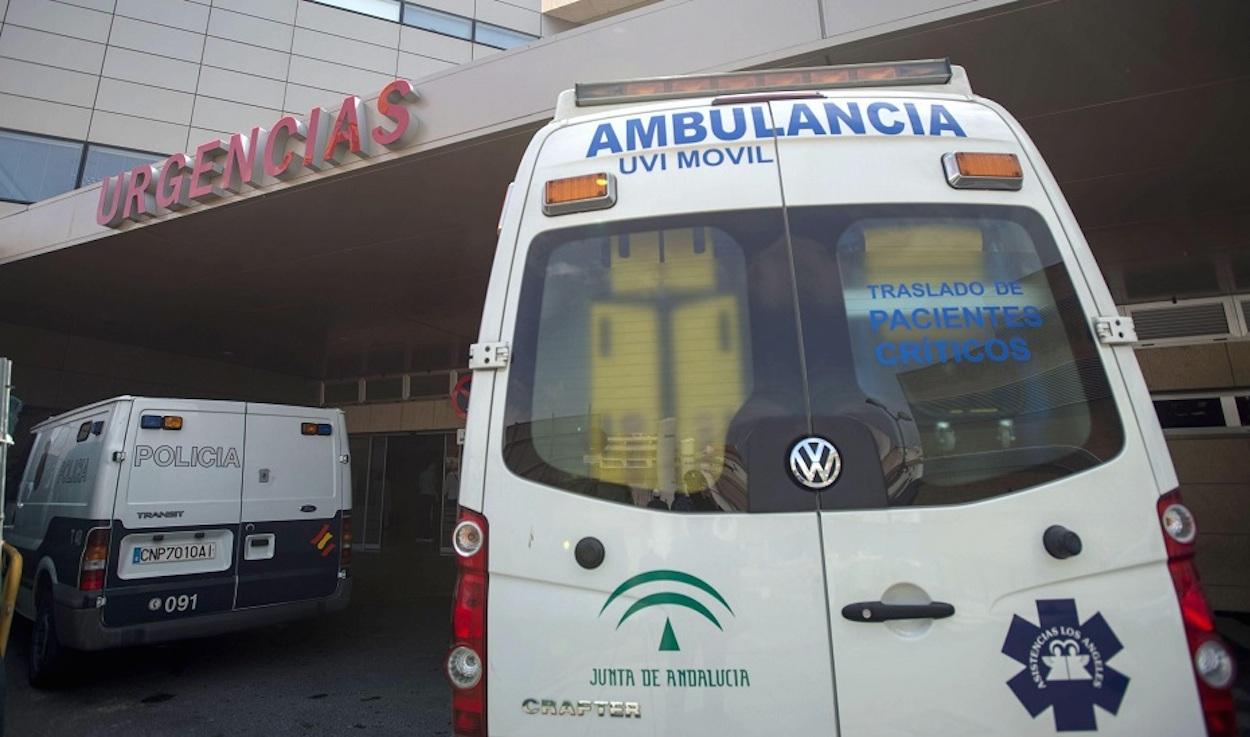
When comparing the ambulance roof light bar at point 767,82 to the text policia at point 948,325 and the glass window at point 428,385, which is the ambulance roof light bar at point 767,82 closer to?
the text policia at point 948,325

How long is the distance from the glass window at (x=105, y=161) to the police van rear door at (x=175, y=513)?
39.3 ft

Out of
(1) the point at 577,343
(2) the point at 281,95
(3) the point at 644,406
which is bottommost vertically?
(3) the point at 644,406

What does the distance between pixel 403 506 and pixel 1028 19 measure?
47.9 ft

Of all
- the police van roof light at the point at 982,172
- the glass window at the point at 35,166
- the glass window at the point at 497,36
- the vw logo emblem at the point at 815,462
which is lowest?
the vw logo emblem at the point at 815,462

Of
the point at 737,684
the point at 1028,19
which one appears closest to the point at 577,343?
the point at 737,684

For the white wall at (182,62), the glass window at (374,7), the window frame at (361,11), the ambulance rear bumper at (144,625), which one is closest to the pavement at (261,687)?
the ambulance rear bumper at (144,625)

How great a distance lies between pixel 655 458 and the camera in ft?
6.36

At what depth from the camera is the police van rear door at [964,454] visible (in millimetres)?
1645

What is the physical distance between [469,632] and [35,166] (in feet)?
59.1

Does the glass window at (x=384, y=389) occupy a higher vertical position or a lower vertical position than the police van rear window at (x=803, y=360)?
higher

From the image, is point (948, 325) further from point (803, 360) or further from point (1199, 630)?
point (1199, 630)

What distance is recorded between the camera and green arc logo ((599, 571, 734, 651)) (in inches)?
69.2

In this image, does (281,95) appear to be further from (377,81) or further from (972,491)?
(972,491)

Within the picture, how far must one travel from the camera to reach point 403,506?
1541cm
